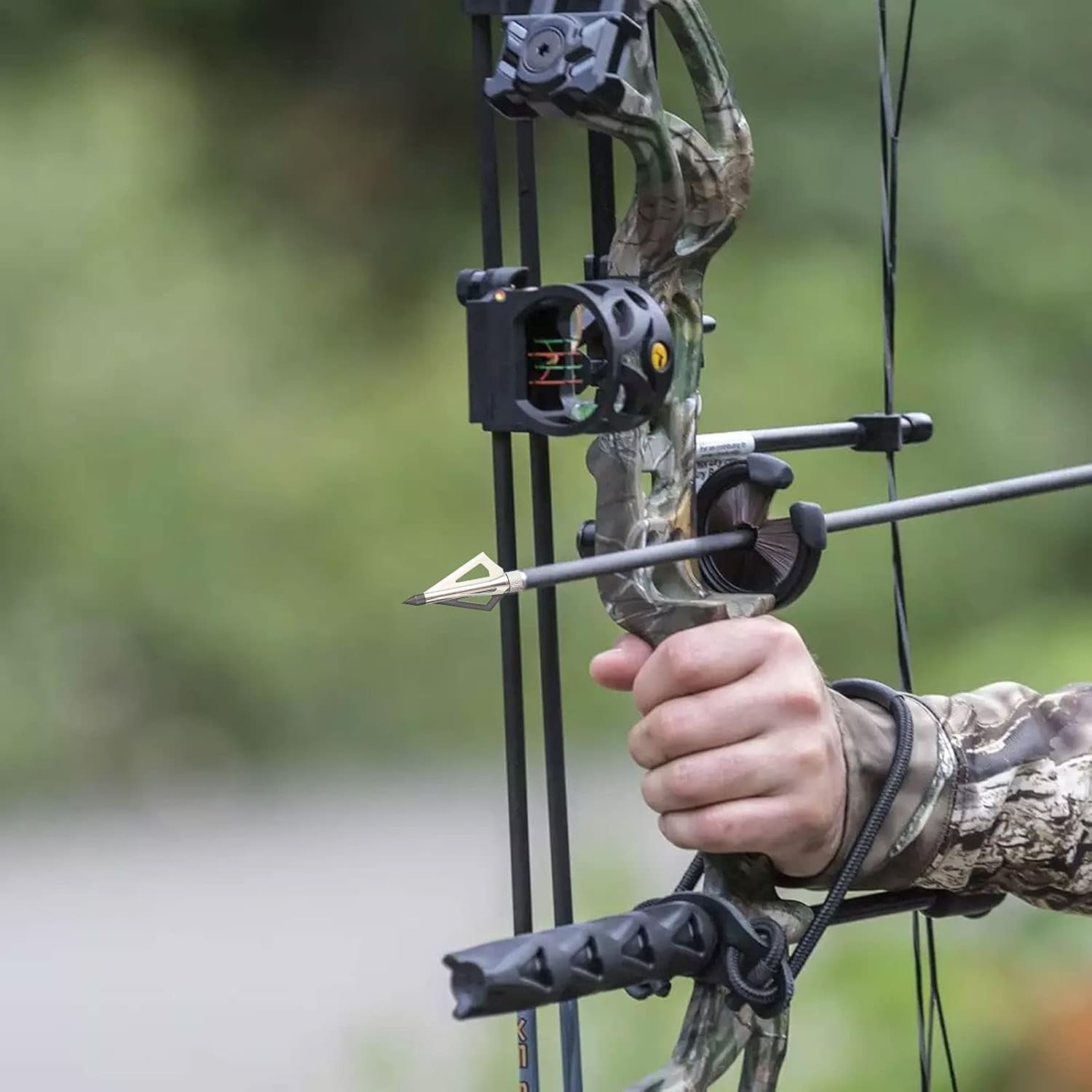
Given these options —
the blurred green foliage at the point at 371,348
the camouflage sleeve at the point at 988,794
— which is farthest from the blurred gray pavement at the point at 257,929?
the camouflage sleeve at the point at 988,794

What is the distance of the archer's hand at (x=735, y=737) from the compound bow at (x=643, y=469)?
0.04m

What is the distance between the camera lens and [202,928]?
14.4 feet

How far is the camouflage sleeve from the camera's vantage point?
1.18m

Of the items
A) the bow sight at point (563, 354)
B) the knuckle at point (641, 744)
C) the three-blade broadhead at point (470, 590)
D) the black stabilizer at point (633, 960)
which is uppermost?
the bow sight at point (563, 354)

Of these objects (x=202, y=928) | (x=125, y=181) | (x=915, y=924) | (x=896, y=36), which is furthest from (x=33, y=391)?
(x=915, y=924)

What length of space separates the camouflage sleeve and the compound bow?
37 mm

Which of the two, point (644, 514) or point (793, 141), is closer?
point (644, 514)

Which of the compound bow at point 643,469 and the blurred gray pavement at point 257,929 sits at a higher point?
the compound bow at point 643,469

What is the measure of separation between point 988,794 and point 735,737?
29 centimetres

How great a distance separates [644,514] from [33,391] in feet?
12.1

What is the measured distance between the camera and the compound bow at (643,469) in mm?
946

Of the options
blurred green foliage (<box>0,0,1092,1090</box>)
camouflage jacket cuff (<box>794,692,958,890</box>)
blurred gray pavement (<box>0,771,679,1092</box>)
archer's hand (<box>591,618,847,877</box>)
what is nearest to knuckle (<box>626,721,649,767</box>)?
archer's hand (<box>591,618,847,877</box>)

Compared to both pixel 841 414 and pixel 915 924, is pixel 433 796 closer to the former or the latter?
pixel 841 414

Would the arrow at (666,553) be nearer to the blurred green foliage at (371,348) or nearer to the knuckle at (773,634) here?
the knuckle at (773,634)
